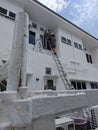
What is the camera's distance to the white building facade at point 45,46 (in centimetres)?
619

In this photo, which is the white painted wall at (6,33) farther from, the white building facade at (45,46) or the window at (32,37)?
the window at (32,37)

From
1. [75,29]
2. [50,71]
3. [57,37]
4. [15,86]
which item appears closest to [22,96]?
[15,86]

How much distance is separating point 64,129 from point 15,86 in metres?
2.97

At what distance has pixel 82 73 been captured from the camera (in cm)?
962

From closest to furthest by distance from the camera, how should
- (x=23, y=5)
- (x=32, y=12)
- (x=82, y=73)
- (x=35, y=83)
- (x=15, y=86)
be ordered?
(x=15, y=86) < (x=35, y=83) < (x=23, y=5) < (x=32, y=12) < (x=82, y=73)

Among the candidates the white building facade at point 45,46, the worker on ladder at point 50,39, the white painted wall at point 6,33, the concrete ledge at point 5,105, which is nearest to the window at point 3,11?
the white building facade at point 45,46

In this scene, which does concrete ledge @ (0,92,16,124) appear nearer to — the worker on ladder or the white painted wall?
the white painted wall

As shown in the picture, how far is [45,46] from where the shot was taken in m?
9.19

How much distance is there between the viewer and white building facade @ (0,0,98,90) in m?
6.19

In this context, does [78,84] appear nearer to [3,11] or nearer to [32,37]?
[32,37]

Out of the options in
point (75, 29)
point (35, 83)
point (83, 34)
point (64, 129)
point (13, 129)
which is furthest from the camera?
point (83, 34)

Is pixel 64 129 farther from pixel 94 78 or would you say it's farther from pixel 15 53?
pixel 94 78

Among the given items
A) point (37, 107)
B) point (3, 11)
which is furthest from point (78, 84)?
point (37, 107)

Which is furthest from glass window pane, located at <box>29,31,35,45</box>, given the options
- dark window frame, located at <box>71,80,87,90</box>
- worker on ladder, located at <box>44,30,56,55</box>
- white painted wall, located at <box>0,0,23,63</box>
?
dark window frame, located at <box>71,80,87,90</box>
